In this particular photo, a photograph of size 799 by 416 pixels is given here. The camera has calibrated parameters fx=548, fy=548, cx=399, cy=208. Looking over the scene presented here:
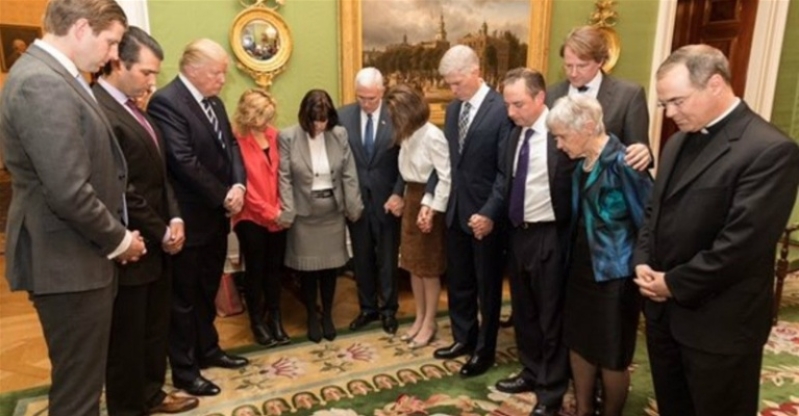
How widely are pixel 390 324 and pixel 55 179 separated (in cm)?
231

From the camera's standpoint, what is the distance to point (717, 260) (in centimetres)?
165

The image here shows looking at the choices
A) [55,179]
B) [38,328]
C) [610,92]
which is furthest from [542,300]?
[38,328]

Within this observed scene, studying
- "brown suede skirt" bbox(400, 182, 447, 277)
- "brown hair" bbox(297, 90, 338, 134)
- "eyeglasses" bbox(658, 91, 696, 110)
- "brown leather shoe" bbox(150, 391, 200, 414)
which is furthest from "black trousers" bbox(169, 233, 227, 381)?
"eyeglasses" bbox(658, 91, 696, 110)

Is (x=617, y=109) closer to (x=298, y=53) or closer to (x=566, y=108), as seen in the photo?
(x=566, y=108)

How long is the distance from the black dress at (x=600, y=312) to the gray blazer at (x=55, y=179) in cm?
169

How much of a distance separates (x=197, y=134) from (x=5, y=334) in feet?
7.38

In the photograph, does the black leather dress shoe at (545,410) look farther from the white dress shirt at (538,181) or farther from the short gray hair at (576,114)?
the short gray hair at (576,114)

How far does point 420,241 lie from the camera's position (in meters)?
3.18

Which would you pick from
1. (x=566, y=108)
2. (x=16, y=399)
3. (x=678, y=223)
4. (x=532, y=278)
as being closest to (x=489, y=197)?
(x=532, y=278)

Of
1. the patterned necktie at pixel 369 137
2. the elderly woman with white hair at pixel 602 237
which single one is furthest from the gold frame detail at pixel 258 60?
the elderly woman with white hair at pixel 602 237

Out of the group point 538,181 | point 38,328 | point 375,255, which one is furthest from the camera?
point 38,328

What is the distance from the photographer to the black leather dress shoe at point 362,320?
361cm

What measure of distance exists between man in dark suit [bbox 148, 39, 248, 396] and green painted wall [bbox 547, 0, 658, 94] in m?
3.27

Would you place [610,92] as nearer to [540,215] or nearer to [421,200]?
[540,215]
